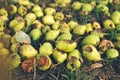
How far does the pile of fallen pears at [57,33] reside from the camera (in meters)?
3.29

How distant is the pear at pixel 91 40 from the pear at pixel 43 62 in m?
0.53

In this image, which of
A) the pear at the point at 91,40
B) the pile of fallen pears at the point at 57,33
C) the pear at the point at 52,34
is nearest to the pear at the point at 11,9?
the pile of fallen pears at the point at 57,33

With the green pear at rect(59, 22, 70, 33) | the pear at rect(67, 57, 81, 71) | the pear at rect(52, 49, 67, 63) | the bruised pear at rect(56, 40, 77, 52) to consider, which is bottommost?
the pear at rect(67, 57, 81, 71)

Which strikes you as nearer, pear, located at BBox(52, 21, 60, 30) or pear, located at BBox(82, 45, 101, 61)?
pear, located at BBox(82, 45, 101, 61)

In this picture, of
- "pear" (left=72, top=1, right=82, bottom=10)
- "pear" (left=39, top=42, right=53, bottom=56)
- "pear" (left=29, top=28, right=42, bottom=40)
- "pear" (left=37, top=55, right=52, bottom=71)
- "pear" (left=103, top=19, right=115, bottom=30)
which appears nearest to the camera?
"pear" (left=37, top=55, right=52, bottom=71)

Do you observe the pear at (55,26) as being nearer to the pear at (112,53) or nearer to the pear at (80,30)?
the pear at (80,30)

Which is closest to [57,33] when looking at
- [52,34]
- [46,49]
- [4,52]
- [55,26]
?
[52,34]

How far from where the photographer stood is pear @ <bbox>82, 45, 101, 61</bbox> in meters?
3.33

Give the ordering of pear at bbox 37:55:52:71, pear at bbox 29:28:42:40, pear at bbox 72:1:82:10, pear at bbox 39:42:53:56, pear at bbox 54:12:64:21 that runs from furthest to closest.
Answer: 1. pear at bbox 72:1:82:10
2. pear at bbox 54:12:64:21
3. pear at bbox 29:28:42:40
4. pear at bbox 39:42:53:56
5. pear at bbox 37:55:52:71

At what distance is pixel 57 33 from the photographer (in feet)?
11.7

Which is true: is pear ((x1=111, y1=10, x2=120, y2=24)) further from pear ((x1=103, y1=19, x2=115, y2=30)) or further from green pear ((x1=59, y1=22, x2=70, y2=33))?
green pear ((x1=59, y1=22, x2=70, y2=33))

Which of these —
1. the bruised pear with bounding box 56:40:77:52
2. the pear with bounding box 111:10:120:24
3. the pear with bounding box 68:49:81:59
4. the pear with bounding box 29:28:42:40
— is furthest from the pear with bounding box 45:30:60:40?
the pear with bounding box 111:10:120:24

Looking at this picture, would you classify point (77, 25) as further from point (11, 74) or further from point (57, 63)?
point (11, 74)

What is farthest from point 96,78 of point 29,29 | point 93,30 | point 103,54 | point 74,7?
point 74,7
